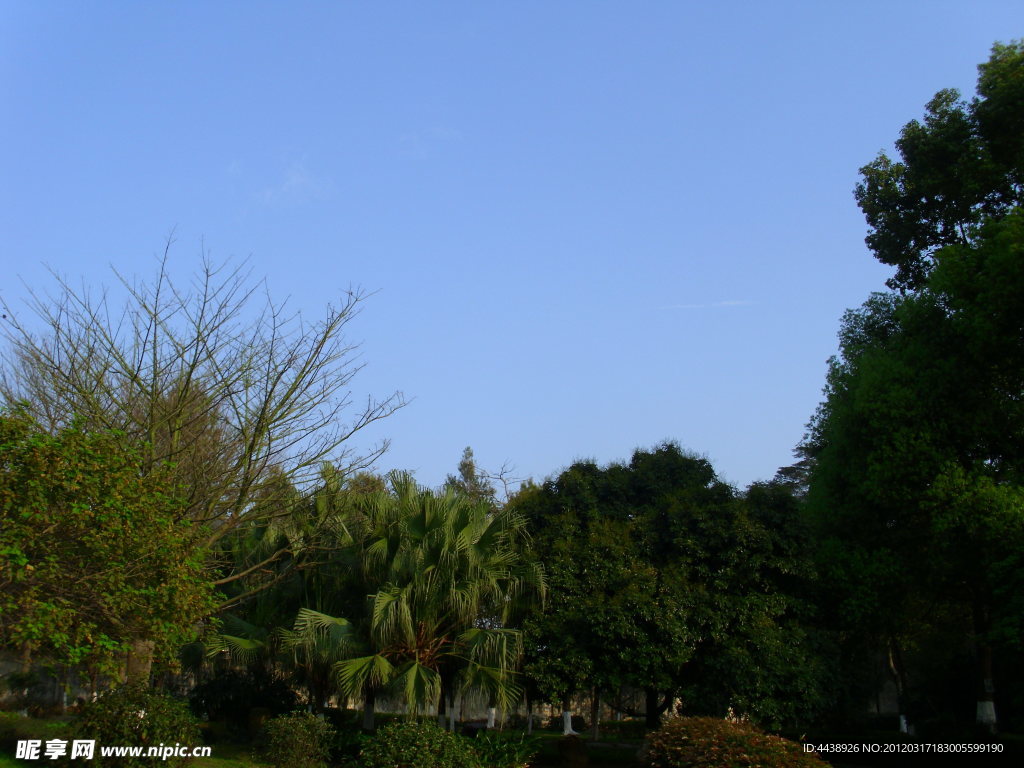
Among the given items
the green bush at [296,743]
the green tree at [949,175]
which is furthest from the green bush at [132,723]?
the green tree at [949,175]

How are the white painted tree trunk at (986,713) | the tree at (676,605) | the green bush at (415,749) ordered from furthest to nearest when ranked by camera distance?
the white painted tree trunk at (986,713)
the tree at (676,605)
the green bush at (415,749)

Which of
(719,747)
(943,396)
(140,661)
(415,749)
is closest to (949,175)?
(943,396)

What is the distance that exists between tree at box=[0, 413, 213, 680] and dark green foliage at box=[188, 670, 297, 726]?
9214 mm

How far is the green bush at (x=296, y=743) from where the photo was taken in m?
13.9

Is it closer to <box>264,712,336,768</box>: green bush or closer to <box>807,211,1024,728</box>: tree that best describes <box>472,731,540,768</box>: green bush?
<box>264,712,336,768</box>: green bush

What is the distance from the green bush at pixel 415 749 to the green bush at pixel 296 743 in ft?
4.99

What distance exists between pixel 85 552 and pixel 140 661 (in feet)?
15.2

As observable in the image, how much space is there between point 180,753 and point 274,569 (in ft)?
25.5

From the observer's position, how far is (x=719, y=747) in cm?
1245

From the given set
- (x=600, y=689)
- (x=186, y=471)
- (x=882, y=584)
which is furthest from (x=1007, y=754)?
(x=186, y=471)

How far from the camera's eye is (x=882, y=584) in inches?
764

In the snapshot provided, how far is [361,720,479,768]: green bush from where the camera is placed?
12.4 metres

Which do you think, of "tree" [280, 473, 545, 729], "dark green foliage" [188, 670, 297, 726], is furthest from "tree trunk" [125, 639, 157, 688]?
"dark green foliage" [188, 670, 297, 726]

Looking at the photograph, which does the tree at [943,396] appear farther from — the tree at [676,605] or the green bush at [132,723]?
the green bush at [132,723]
